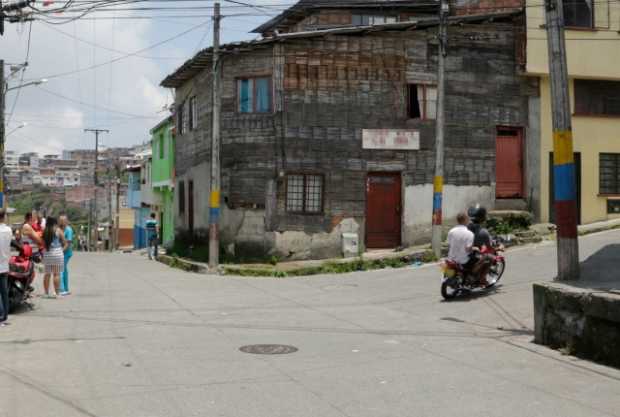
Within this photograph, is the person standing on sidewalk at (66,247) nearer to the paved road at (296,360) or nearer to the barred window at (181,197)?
the paved road at (296,360)

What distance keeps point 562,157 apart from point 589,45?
15.9m

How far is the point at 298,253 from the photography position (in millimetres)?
23031

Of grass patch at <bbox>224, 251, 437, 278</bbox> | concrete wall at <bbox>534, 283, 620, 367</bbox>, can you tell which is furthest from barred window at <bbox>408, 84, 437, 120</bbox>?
concrete wall at <bbox>534, 283, 620, 367</bbox>

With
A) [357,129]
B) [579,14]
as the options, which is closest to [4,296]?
[357,129]

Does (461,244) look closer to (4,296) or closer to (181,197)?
(4,296)

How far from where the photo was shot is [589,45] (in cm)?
2473

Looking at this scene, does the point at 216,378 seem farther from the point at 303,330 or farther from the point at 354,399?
the point at 303,330


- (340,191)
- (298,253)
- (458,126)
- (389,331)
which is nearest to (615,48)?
(458,126)

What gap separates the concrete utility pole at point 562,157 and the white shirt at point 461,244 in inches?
136

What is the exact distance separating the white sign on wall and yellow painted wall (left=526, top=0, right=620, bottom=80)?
4.79 metres

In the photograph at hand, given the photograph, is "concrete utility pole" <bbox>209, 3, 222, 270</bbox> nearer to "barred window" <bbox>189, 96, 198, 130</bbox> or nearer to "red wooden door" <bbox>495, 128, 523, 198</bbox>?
"barred window" <bbox>189, 96, 198, 130</bbox>

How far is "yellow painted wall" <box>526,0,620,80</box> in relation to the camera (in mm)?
24391

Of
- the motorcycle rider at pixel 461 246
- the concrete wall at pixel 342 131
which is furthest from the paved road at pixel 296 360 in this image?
the concrete wall at pixel 342 131

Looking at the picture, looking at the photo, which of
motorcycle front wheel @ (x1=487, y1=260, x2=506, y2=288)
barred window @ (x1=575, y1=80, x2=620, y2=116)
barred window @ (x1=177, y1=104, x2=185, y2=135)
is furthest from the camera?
barred window @ (x1=177, y1=104, x2=185, y2=135)
